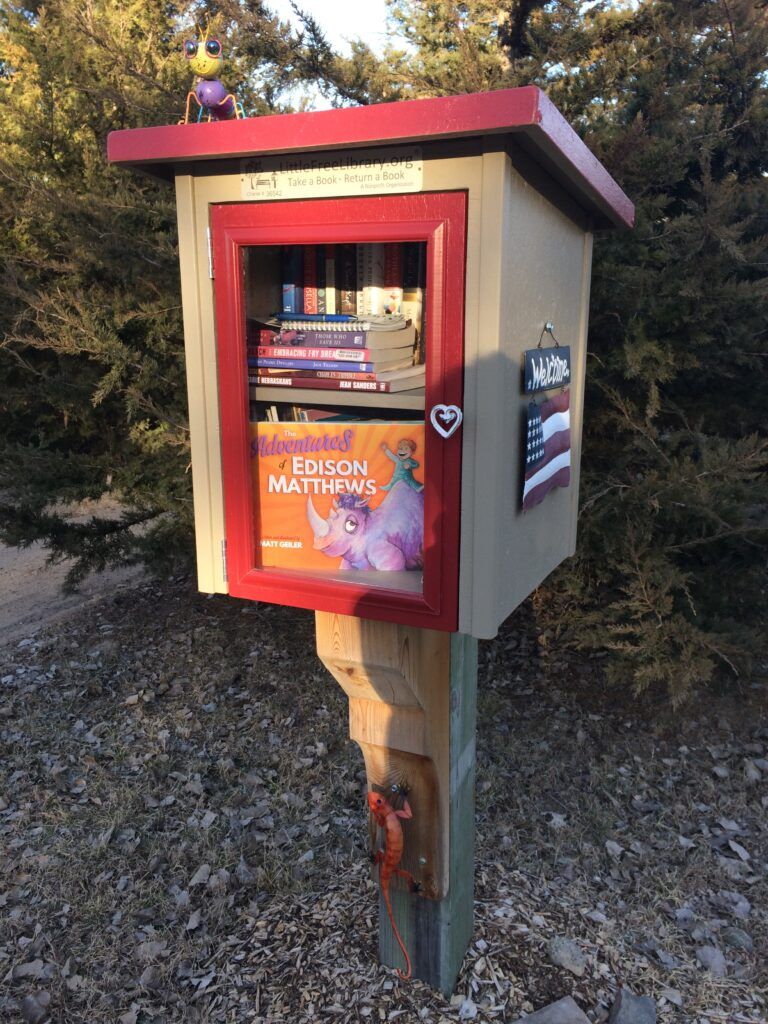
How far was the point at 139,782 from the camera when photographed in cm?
362

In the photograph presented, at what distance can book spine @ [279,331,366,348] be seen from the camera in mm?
1771

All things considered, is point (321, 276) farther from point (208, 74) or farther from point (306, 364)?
point (208, 74)

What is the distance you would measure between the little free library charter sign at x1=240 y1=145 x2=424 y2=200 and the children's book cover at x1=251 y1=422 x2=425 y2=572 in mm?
494

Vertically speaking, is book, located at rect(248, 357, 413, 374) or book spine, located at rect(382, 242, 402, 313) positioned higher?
book spine, located at rect(382, 242, 402, 313)

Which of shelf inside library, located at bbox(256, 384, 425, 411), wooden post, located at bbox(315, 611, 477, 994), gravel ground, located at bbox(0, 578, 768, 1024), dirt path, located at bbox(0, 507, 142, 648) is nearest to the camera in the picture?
shelf inside library, located at bbox(256, 384, 425, 411)

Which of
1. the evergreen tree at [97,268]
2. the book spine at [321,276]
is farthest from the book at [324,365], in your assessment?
the evergreen tree at [97,268]

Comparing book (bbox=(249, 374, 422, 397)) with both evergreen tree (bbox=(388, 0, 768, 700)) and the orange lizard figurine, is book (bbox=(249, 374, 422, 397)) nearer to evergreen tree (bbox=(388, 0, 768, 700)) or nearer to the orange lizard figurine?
the orange lizard figurine

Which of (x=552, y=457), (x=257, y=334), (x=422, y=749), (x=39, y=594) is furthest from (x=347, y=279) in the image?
(x=39, y=594)

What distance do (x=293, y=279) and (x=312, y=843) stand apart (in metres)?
2.26

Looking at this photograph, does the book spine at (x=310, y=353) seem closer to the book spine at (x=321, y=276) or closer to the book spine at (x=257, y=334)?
the book spine at (x=257, y=334)

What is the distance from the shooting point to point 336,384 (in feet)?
5.80

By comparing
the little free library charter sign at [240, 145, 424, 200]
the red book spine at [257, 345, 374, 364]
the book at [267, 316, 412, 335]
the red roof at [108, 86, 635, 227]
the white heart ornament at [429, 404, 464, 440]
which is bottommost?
the white heart ornament at [429, 404, 464, 440]

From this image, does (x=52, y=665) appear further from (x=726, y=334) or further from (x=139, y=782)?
(x=726, y=334)

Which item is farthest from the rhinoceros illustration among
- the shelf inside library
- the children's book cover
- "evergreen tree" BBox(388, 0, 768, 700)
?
"evergreen tree" BBox(388, 0, 768, 700)
